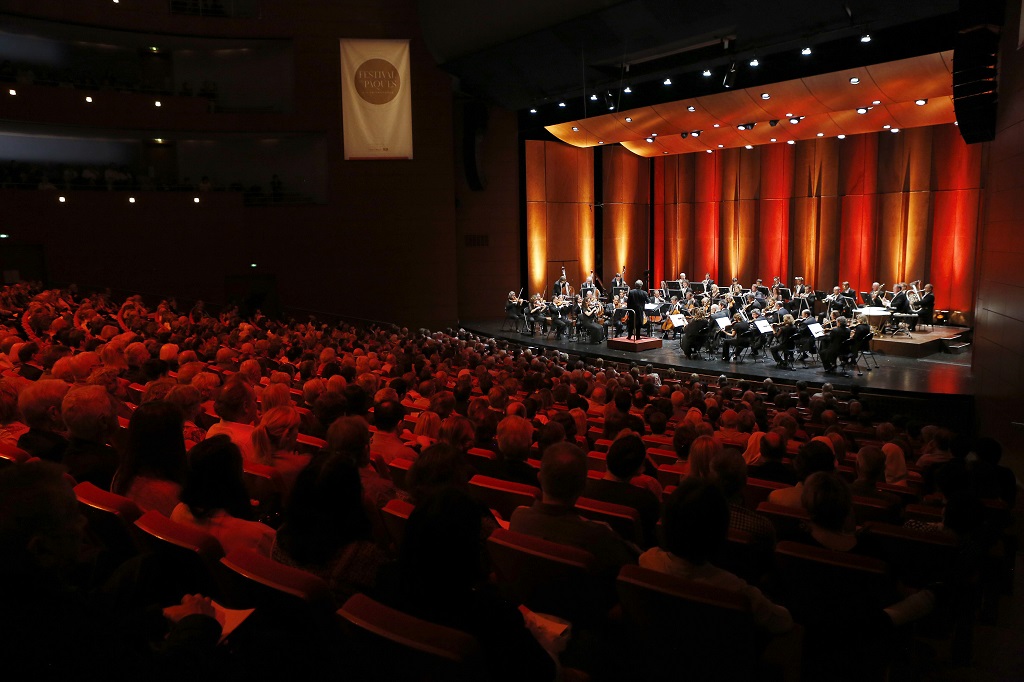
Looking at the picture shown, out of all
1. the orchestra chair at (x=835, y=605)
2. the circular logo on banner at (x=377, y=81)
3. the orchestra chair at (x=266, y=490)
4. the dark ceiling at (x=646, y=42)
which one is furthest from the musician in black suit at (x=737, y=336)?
the orchestra chair at (x=266, y=490)

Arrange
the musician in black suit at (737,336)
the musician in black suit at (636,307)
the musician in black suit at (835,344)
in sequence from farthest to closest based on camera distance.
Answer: the musician in black suit at (636,307)
the musician in black suit at (737,336)
the musician in black suit at (835,344)

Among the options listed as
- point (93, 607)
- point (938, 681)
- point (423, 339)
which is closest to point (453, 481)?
point (93, 607)

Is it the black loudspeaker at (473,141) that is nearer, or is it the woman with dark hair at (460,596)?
the woman with dark hair at (460,596)

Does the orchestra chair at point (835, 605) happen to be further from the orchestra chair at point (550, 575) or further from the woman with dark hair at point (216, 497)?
the woman with dark hair at point (216, 497)

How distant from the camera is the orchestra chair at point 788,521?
285 centimetres

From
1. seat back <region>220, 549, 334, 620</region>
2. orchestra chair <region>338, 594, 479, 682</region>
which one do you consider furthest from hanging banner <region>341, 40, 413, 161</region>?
orchestra chair <region>338, 594, 479, 682</region>

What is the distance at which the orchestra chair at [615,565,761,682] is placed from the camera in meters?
1.87

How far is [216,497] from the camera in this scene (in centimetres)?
238

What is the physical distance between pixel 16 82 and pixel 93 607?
1847 centimetres

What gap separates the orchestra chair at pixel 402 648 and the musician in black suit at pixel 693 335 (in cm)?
1245

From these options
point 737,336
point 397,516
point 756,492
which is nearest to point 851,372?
point 737,336

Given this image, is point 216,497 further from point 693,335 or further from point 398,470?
point 693,335

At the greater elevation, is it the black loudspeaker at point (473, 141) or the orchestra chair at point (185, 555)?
the black loudspeaker at point (473, 141)

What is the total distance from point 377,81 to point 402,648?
18.0 meters
